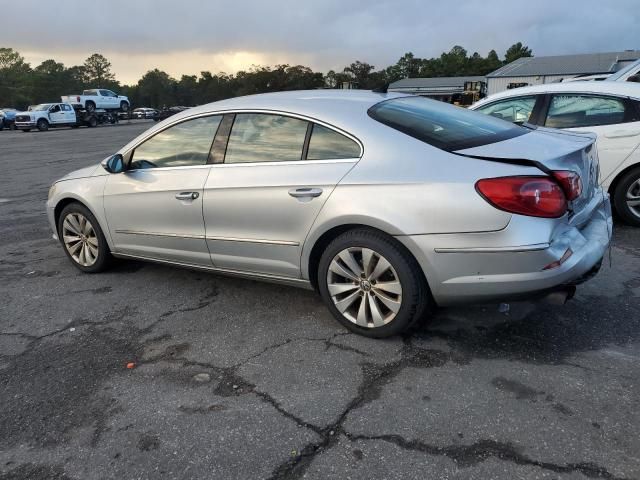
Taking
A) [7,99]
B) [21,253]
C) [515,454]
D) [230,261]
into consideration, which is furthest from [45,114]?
[7,99]

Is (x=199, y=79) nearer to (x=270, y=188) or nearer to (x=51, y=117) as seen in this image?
(x=51, y=117)

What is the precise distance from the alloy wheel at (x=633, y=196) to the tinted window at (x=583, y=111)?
0.71 meters

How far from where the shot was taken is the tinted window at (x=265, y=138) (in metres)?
3.58

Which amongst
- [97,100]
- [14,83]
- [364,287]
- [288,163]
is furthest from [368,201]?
[14,83]

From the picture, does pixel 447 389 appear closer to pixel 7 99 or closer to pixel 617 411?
pixel 617 411

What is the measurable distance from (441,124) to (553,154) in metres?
0.75

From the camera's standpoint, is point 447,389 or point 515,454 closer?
point 515,454

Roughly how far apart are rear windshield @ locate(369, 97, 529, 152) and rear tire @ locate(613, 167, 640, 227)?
8.57ft

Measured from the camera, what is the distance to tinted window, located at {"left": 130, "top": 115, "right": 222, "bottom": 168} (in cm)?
402

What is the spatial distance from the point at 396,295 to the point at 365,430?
0.93m

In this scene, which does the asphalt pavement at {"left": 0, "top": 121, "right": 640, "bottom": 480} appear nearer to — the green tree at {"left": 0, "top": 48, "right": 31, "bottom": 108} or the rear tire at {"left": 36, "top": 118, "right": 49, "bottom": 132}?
the rear tire at {"left": 36, "top": 118, "right": 49, "bottom": 132}

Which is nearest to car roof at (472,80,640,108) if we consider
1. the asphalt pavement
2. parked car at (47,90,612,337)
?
the asphalt pavement

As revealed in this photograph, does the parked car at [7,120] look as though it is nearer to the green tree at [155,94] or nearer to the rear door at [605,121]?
the rear door at [605,121]

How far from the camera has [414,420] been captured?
2.60 meters
